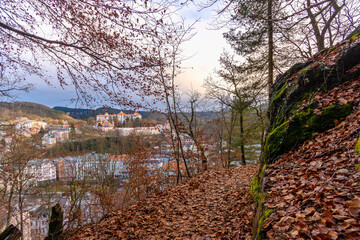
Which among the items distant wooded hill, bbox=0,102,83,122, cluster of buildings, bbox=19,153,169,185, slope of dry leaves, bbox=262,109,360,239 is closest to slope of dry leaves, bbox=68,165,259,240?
slope of dry leaves, bbox=262,109,360,239

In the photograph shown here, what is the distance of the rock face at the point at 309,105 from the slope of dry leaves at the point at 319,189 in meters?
0.30

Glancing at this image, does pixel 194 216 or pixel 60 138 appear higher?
pixel 60 138

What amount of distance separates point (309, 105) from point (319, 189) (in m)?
2.74

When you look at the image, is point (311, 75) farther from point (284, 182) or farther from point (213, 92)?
point (213, 92)

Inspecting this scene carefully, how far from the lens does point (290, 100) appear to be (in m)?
4.71

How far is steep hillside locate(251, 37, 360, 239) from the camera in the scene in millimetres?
1596

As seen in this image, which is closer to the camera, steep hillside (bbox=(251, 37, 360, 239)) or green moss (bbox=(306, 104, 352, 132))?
steep hillside (bbox=(251, 37, 360, 239))

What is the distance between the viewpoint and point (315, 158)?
9.29ft

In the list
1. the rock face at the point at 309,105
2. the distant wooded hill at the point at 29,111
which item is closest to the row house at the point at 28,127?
the distant wooded hill at the point at 29,111

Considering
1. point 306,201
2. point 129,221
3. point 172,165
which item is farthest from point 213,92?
point 306,201

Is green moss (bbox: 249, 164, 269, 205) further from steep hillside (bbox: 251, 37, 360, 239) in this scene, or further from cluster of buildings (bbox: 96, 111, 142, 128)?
cluster of buildings (bbox: 96, 111, 142, 128)

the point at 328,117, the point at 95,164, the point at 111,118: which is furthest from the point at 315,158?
the point at 95,164

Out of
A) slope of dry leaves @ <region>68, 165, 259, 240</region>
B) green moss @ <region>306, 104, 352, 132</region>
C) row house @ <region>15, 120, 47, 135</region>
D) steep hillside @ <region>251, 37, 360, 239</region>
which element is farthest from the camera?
row house @ <region>15, 120, 47, 135</region>

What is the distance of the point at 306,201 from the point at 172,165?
40.2 ft
